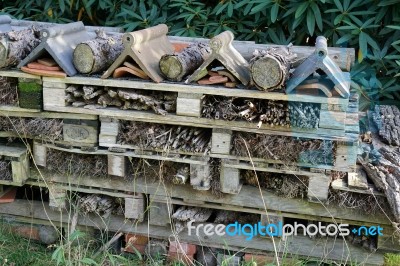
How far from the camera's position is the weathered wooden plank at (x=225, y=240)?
3588mm


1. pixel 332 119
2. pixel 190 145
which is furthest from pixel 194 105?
pixel 332 119

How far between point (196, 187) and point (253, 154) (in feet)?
1.38

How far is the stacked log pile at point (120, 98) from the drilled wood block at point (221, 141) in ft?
1.03

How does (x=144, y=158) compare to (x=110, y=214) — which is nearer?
(x=144, y=158)

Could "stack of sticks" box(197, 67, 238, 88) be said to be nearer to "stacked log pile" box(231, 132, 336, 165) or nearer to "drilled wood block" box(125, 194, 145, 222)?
"stacked log pile" box(231, 132, 336, 165)

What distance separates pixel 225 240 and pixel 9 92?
5.74ft

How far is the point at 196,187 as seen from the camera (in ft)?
11.6

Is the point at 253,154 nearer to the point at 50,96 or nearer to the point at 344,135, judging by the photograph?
the point at 344,135

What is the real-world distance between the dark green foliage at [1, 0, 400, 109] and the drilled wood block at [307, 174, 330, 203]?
5.86 feet

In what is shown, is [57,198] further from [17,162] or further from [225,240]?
[225,240]

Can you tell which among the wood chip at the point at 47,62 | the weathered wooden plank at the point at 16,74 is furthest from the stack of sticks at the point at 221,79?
the weathered wooden plank at the point at 16,74

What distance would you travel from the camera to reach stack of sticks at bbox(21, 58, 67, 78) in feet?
11.7

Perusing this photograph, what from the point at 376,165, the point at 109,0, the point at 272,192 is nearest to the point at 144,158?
the point at 272,192

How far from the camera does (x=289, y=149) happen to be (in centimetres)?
338
